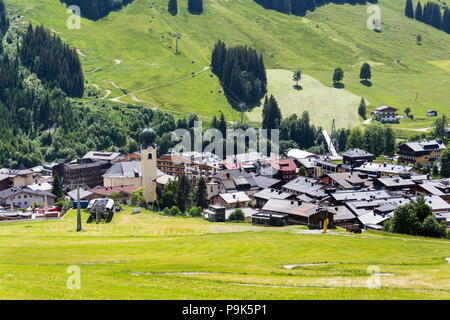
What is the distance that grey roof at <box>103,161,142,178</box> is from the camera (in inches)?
6914

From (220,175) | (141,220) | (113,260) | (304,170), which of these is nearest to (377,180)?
(304,170)

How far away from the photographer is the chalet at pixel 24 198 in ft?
500

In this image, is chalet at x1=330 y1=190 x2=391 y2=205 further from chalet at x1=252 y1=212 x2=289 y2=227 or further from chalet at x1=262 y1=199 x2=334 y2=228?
chalet at x1=252 y1=212 x2=289 y2=227

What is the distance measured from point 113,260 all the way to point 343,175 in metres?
105

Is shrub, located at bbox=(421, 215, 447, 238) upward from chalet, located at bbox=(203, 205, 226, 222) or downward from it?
upward

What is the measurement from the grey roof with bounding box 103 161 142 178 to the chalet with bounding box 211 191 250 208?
3233cm

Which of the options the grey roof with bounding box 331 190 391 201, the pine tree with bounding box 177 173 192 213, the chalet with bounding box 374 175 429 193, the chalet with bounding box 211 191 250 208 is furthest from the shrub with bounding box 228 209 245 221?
the chalet with bounding box 374 175 429 193

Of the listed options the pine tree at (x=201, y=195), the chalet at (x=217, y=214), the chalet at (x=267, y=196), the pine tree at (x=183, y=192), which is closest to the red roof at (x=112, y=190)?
the pine tree at (x=183, y=192)

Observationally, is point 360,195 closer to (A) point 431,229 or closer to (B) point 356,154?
(A) point 431,229

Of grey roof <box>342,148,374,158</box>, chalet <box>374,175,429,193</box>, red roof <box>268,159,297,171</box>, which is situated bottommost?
red roof <box>268,159,297,171</box>

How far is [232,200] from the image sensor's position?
495 feet

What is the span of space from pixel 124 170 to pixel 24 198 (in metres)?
31.8

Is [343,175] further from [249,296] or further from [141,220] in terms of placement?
[249,296]

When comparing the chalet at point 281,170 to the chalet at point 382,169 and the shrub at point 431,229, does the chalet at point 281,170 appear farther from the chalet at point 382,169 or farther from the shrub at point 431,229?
the shrub at point 431,229
